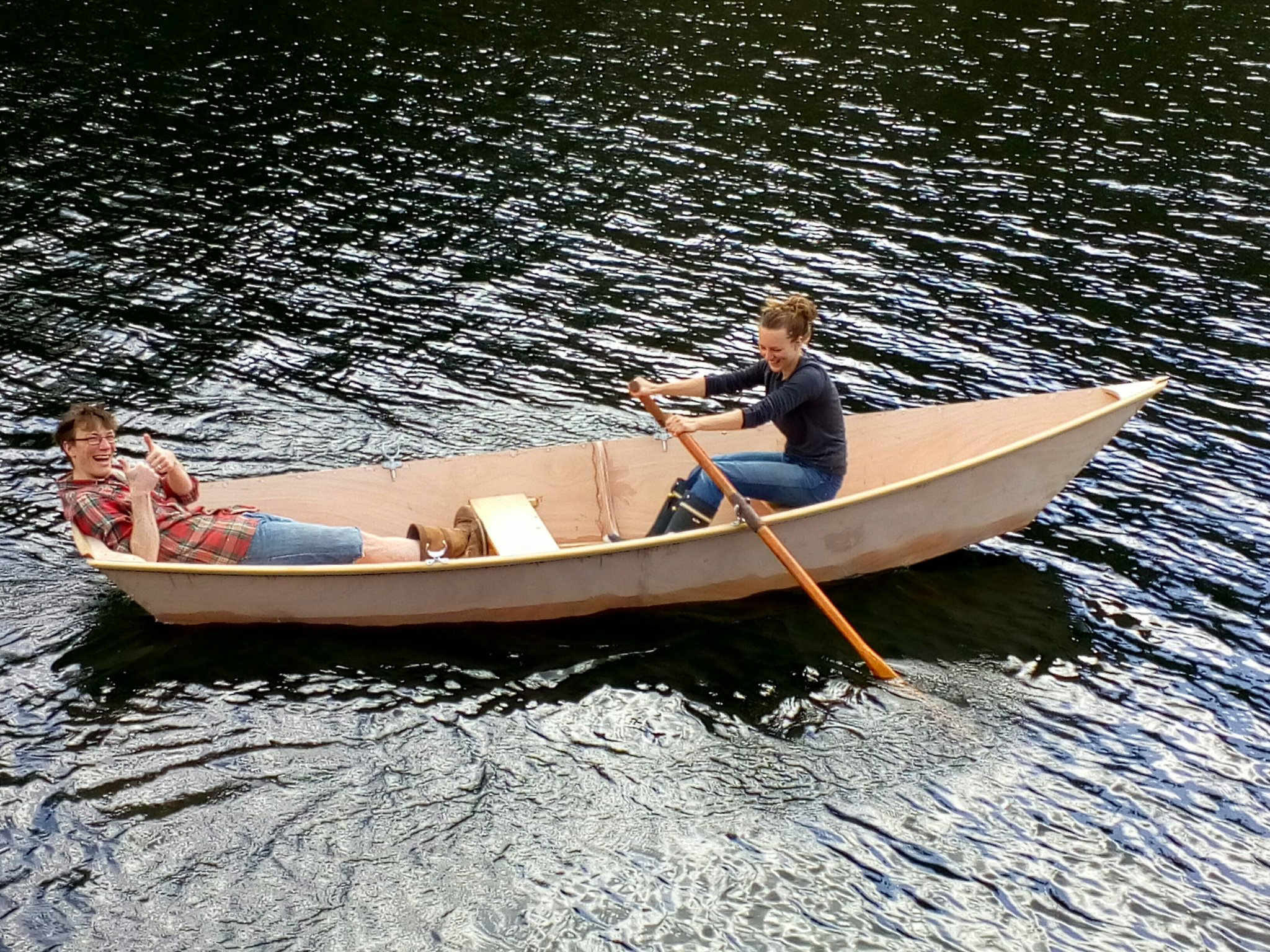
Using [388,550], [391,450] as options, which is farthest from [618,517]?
[391,450]

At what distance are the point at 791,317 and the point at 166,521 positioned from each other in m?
4.35

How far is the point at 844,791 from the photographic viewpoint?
746 centimetres

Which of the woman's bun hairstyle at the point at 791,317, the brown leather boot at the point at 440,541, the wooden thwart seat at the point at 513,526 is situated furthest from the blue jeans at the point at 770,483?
the brown leather boot at the point at 440,541

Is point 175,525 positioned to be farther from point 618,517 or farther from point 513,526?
point 618,517

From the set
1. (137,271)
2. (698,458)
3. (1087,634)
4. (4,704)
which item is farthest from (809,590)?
(137,271)

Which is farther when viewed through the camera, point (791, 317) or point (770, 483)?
point (770, 483)

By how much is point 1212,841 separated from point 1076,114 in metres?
17.3

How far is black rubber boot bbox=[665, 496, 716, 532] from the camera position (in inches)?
363

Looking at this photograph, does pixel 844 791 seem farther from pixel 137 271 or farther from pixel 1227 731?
pixel 137 271

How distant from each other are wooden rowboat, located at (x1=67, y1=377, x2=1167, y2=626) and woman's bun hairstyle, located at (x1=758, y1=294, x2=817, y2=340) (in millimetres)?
1223

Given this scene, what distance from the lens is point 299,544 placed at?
8625 mm

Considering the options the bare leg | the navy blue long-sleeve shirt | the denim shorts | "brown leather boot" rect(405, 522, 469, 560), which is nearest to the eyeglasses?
the denim shorts

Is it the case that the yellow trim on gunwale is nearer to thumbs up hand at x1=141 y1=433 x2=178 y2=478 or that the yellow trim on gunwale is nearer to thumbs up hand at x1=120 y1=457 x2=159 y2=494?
thumbs up hand at x1=120 y1=457 x2=159 y2=494

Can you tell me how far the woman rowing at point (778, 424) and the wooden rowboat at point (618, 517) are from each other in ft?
1.13
